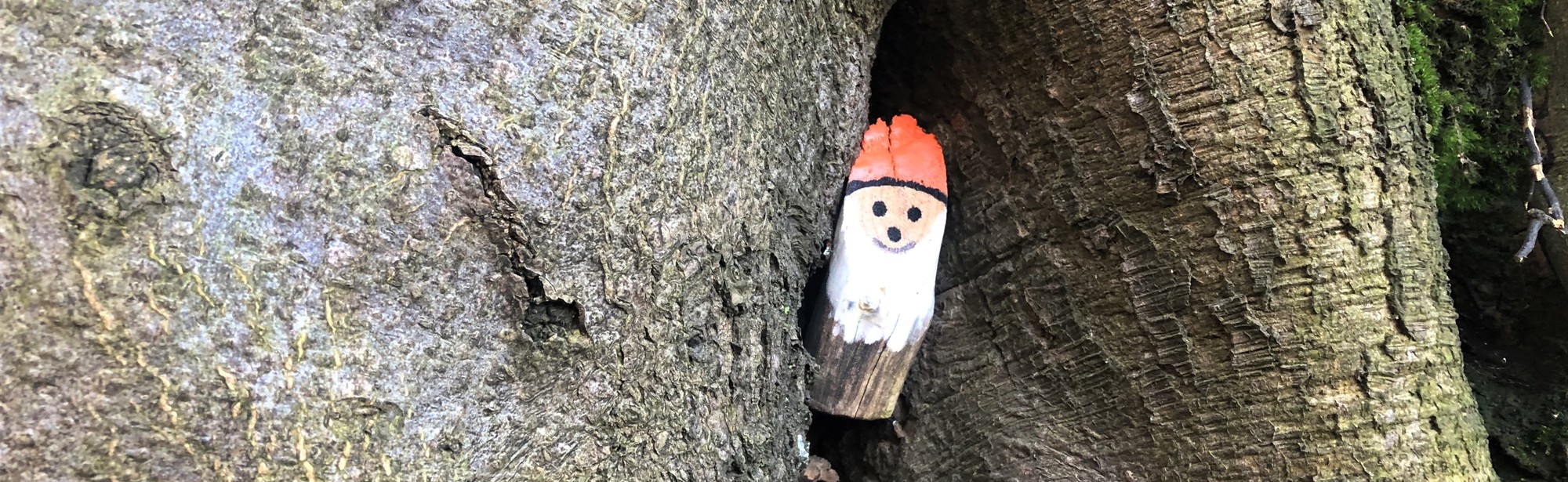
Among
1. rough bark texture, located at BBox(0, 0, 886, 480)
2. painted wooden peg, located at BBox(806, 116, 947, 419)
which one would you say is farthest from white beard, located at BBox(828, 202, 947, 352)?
rough bark texture, located at BBox(0, 0, 886, 480)

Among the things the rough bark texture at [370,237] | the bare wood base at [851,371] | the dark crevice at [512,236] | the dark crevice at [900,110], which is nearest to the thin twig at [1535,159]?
the dark crevice at [900,110]

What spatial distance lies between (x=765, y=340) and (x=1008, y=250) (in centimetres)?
62

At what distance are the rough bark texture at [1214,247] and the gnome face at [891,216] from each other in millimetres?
195

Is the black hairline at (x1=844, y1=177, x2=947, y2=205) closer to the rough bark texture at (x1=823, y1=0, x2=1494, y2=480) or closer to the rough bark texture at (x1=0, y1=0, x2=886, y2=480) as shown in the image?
the rough bark texture at (x1=823, y1=0, x2=1494, y2=480)

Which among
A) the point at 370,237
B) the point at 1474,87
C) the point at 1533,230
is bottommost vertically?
the point at 370,237

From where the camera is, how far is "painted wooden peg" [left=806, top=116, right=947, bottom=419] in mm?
1752

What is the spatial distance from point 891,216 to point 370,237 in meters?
1.10

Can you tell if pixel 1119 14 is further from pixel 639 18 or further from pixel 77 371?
pixel 77 371

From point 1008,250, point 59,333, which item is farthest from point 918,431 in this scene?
point 59,333

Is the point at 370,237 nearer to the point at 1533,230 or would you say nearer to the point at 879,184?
the point at 879,184

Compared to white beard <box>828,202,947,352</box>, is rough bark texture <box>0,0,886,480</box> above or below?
below

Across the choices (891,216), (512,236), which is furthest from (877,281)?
(512,236)

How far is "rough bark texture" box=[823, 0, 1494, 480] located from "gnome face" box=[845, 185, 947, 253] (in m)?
0.20

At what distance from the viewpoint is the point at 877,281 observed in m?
1.76
